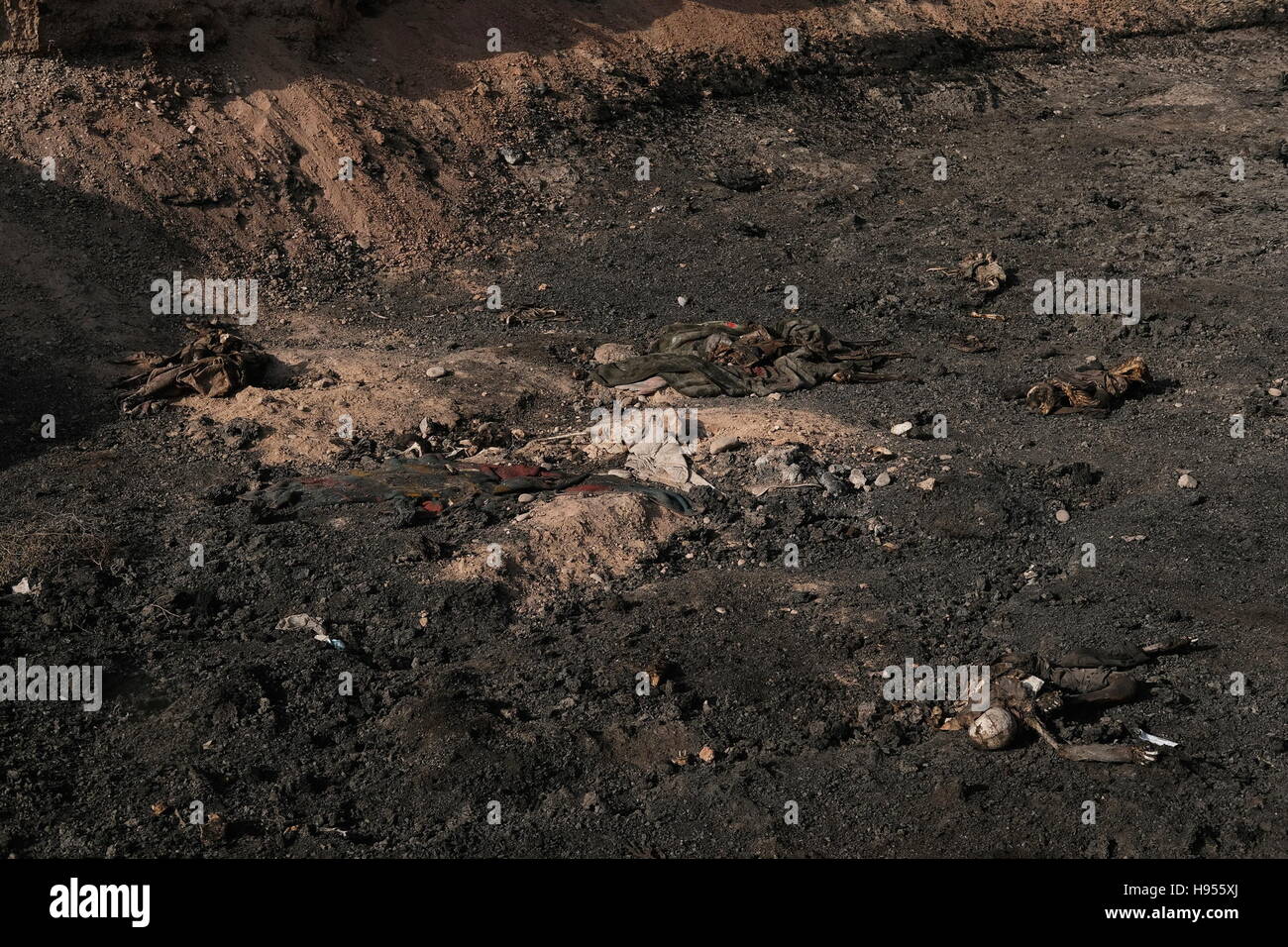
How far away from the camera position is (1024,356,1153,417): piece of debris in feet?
33.9

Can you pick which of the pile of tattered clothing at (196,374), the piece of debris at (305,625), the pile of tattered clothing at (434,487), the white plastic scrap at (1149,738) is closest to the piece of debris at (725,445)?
the pile of tattered clothing at (434,487)

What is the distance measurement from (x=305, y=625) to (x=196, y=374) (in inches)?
147

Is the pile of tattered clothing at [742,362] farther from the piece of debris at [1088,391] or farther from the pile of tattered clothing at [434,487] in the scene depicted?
the pile of tattered clothing at [434,487]

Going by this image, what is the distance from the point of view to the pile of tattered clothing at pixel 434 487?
29.1 feet

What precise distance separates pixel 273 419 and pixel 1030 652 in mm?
6300

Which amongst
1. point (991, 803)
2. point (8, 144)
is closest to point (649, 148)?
point (8, 144)

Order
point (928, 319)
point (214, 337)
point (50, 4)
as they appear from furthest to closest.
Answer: point (50, 4) → point (928, 319) → point (214, 337)

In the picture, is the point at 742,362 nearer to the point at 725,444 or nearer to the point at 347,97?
the point at 725,444

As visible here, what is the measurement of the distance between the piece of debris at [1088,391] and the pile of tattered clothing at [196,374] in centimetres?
687

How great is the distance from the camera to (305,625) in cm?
772

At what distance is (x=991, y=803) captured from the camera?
6.09 meters

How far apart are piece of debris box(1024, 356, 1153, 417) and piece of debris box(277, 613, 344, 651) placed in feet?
20.5

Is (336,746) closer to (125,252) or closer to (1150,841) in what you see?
(1150,841)

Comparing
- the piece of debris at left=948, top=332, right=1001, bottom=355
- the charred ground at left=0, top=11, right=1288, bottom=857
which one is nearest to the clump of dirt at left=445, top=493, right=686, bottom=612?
the charred ground at left=0, top=11, right=1288, bottom=857
